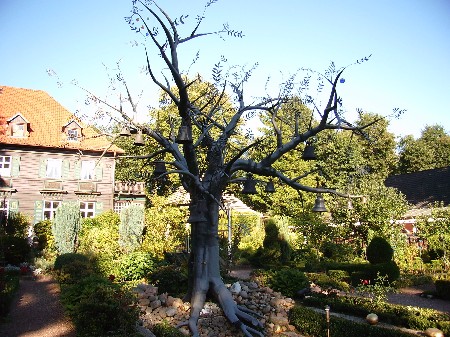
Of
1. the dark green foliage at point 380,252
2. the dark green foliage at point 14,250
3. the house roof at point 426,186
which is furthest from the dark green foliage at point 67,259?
the house roof at point 426,186

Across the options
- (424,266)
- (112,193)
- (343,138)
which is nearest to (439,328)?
(424,266)

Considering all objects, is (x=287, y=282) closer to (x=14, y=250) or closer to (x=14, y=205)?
(x=14, y=250)

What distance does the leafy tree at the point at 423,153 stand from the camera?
151 ft

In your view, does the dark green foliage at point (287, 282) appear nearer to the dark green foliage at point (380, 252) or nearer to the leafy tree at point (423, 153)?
the dark green foliage at point (380, 252)

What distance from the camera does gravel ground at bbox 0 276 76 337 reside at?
831cm

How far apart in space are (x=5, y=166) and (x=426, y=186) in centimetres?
3182

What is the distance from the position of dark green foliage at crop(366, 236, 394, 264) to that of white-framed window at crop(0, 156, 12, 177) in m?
24.3

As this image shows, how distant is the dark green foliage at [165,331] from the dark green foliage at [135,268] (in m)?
6.14

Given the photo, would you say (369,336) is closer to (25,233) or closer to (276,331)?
(276,331)

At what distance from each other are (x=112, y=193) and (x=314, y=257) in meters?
16.8

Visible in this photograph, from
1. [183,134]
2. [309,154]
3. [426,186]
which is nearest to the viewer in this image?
[183,134]

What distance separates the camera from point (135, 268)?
14.6 metres

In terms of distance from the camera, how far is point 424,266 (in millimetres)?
18656

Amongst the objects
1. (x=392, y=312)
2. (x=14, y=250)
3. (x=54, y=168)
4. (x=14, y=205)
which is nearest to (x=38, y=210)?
(x=14, y=205)
